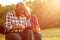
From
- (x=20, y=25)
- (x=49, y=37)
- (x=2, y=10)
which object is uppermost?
(x=2, y=10)

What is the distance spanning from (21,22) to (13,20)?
11 cm

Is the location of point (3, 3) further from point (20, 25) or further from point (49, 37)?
point (49, 37)

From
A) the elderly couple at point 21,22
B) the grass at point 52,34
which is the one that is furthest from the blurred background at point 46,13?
the elderly couple at point 21,22

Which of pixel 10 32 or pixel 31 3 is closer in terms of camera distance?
pixel 10 32

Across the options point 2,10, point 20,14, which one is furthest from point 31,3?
point 2,10

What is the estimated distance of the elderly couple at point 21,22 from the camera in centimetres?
257

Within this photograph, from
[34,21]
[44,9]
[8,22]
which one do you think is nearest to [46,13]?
[44,9]

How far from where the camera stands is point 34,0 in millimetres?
2791

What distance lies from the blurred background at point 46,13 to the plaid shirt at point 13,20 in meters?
0.16

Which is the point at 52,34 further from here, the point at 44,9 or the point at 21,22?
the point at 21,22

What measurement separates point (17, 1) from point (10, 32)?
441 millimetres

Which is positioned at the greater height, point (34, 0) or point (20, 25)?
point (34, 0)

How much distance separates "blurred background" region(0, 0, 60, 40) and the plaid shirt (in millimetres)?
157

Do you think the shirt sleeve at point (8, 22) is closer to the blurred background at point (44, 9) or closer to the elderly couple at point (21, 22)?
the elderly couple at point (21, 22)
